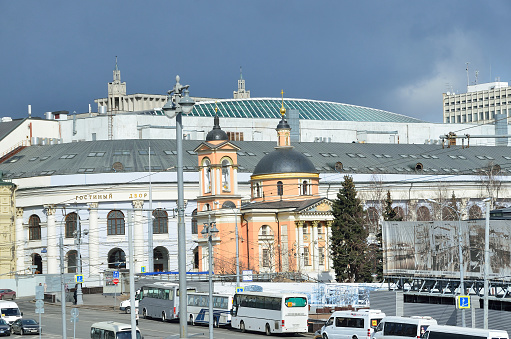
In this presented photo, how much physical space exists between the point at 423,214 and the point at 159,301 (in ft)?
199

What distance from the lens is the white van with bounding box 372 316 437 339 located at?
58.3 m

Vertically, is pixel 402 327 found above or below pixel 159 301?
below

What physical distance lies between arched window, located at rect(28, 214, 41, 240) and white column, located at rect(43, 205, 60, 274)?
2.12m

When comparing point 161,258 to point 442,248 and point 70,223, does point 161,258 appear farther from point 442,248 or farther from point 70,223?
point 442,248

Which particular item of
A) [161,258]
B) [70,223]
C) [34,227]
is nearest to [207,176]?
[161,258]

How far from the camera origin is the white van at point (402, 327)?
58344 millimetres

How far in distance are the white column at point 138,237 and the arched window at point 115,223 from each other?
1631mm

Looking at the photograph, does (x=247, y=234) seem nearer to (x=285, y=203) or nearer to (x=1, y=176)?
(x=285, y=203)

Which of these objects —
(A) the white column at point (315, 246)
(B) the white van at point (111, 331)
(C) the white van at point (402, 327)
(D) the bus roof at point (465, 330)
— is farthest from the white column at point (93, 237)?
(D) the bus roof at point (465, 330)

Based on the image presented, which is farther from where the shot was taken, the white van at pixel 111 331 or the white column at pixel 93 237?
the white column at pixel 93 237

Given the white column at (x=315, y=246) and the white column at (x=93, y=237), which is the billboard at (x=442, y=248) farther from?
the white column at (x=93, y=237)

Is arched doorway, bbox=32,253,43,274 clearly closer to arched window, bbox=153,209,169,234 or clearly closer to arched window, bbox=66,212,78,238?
arched window, bbox=66,212,78,238

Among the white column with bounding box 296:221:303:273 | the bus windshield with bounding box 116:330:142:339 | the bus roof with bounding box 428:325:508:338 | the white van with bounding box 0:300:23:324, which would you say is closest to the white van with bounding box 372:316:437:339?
the bus roof with bounding box 428:325:508:338

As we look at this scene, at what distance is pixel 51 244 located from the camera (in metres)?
130
